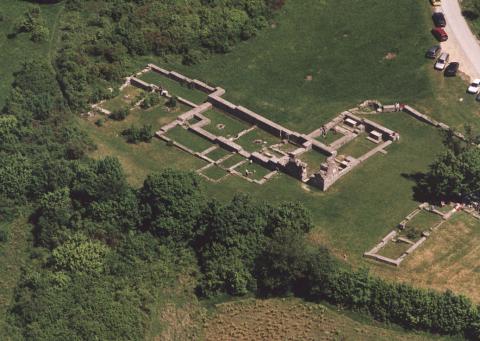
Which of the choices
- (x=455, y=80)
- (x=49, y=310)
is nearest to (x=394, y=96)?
(x=455, y=80)

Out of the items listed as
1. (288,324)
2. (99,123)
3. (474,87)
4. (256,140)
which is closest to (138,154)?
(99,123)

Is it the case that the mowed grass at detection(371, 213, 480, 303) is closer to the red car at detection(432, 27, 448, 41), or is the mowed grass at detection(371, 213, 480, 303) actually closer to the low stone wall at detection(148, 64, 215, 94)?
the red car at detection(432, 27, 448, 41)

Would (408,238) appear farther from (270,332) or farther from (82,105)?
(82,105)

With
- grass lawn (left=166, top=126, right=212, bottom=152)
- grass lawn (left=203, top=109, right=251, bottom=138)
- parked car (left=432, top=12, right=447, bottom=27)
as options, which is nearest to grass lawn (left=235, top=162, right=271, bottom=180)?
grass lawn (left=166, top=126, right=212, bottom=152)

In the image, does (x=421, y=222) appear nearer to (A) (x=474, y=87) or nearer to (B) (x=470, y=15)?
(A) (x=474, y=87)

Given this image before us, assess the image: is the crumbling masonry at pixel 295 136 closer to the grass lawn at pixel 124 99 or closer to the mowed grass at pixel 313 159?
the mowed grass at pixel 313 159

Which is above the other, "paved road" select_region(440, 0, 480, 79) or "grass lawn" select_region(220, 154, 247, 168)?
"paved road" select_region(440, 0, 480, 79)

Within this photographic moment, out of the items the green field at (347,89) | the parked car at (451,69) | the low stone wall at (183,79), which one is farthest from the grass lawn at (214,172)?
the parked car at (451,69)
